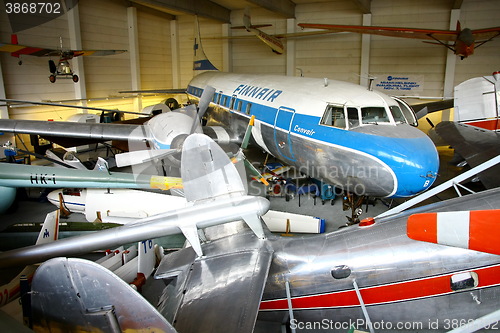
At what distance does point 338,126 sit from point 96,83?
1491 cm

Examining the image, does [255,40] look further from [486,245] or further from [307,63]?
[486,245]

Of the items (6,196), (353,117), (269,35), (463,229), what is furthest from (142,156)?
(269,35)

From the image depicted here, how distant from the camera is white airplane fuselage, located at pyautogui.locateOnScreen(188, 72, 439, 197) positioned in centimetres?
631

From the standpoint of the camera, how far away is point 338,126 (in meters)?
7.23

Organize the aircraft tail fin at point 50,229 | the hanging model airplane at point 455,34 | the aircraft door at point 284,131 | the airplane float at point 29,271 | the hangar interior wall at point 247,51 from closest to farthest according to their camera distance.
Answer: the airplane float at point 29,271 < the aircraft tail fin at point 50,229 < the aircraft door at point 284,131 < the hanging model airplane at point 455,34 < the hangar interior wall at point 247,51

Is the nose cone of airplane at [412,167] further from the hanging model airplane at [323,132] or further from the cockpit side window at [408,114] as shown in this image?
the cockpit side window at [408,114]

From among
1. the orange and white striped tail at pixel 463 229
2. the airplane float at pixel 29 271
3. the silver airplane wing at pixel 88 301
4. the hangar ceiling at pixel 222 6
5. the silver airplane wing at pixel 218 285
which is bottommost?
the airplane float at pixel 29 271

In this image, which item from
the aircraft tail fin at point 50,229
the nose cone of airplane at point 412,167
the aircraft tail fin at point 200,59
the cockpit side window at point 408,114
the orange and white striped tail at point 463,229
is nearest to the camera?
the orange and white striped tail at point 463,229

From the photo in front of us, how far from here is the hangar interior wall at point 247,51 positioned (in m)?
14.9

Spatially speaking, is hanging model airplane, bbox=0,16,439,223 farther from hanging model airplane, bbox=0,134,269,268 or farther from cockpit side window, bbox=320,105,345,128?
hanging model airplane, bbox=0,134,269,268

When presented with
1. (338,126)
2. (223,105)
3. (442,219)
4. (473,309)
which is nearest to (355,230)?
(473,309)

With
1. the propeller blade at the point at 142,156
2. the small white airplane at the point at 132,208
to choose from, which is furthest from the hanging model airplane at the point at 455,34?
the propeller blade at the point at 142,156

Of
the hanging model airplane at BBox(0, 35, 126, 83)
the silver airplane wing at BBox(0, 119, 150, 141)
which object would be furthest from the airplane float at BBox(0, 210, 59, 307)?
the hanging model airplane at BBox(0, 35, 126, 83)

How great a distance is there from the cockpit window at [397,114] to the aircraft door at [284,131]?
7.32 ft
